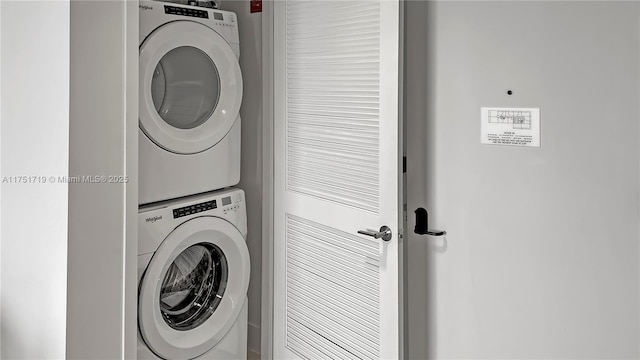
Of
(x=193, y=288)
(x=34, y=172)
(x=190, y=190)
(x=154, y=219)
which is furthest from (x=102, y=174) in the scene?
(x=193, y=288)

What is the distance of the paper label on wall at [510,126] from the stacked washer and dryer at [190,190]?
3.71 feet

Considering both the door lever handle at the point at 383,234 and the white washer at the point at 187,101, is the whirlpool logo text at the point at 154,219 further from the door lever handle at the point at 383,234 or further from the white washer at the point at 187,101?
the door lever handle at the point at 383,234

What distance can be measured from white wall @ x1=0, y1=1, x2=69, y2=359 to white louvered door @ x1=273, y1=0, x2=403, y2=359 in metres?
0.93

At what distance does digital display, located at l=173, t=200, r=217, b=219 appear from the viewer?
223cm

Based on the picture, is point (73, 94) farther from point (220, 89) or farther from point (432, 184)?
point (432, 184)

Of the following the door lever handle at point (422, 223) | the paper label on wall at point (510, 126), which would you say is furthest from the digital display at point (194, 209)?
the paper label on wall at point (510, 126)

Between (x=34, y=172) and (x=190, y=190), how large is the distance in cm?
62

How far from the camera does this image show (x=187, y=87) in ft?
7.53

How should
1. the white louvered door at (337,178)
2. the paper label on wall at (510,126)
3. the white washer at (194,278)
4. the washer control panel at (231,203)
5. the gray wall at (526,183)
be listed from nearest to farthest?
the gray wall at (526,183), the paper label on wall at (510,126), the white louvered door at (337,178), the white washer at (194,278), the washer control panel at (231,203)

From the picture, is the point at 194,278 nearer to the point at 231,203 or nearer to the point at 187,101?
the point at 231,203

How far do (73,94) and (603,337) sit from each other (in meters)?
1.77

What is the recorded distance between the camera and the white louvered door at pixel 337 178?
1.91 metres

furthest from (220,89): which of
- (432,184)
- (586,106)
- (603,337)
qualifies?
(603,337)

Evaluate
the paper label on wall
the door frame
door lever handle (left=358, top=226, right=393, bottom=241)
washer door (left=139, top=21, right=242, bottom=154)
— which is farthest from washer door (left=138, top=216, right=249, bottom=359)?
the paper label on wall
